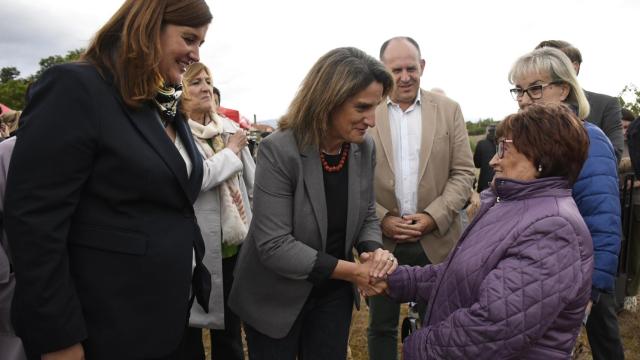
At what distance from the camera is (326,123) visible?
2.25 metres

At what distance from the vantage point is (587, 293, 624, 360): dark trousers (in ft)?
10.2

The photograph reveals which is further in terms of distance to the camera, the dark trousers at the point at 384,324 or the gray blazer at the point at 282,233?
the dark trousers at the point at 384,324

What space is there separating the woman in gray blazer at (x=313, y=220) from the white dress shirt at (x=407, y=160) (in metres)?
0.91

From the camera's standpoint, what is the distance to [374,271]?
2.31 m

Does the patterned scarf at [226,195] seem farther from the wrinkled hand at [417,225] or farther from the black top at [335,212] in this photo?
the wrinkled hand at [417,225]

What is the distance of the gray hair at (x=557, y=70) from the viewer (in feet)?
8.39

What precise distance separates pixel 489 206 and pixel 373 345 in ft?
6.09

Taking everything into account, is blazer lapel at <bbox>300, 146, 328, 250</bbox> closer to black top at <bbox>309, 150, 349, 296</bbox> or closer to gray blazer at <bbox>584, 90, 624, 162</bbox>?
black top at <bbox>309, 150, 349, 296</bbox>

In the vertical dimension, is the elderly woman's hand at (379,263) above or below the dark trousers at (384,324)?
above

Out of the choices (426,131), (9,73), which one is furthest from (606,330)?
(9,73)

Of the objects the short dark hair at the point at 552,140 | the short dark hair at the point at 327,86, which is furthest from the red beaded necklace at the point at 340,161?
the short dark hair at the point at 552,140

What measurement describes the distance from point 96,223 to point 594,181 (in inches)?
85.9

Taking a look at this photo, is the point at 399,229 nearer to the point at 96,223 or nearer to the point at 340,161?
the point at 340,161

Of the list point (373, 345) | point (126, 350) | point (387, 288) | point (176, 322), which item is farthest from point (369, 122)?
point (373, 345)
